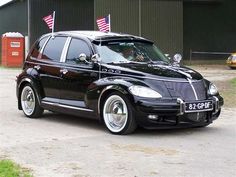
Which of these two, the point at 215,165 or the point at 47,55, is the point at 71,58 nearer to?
the point at 47,55

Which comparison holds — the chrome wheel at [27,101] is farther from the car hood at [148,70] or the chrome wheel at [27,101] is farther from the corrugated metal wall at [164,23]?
the corrugated metal wall at [164,23]

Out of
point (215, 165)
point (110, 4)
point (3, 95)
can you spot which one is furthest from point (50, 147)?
point (110, 4)

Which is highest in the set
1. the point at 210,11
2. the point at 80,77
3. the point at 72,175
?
the point at 210,11

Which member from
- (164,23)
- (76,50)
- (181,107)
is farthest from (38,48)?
(164,23)

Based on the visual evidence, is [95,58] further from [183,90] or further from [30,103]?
[30,103]

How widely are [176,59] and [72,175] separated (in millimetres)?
4950

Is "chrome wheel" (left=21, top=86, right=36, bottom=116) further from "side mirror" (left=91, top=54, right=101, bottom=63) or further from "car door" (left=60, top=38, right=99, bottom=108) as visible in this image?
"side mirror" (left=91, top=54, right=101, bottom=63)

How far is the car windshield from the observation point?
9.90 metres

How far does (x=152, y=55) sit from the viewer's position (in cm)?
1042

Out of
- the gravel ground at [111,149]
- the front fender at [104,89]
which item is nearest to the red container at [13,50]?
the gravel ground at [111,149]

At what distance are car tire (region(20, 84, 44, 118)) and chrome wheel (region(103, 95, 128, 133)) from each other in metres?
2.07

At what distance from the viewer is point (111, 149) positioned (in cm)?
797

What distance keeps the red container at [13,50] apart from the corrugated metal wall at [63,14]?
2.38 metres

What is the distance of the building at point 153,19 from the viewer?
34.0 meters
